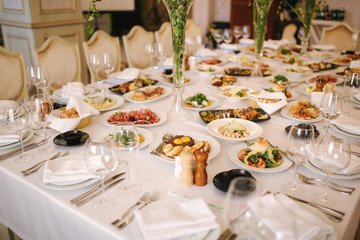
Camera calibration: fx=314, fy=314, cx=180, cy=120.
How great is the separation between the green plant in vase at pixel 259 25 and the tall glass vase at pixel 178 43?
3.35ft

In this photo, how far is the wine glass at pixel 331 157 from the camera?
1.13 metres

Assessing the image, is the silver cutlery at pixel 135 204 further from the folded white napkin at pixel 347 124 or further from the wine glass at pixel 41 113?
the folded white napkin at pixel 347 124

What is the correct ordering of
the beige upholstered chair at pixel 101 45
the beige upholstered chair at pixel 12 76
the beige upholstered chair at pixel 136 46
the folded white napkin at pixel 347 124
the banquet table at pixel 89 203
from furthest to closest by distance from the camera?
1. the beige upholstered chair at pixel 136 46
2. the beige upholstered chair at pixel 101 45
3. the beige upholstered chair at pixel 12 76
4. the folded white napkin at pixel 347 124
5. the banquet table at pixel 89 203

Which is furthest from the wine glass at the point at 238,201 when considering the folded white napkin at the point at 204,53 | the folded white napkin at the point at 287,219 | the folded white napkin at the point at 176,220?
the folded white napkin at the point at 204,53

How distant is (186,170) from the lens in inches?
48.1

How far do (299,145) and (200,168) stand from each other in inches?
15.5

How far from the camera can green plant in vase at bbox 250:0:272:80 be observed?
2.54 m

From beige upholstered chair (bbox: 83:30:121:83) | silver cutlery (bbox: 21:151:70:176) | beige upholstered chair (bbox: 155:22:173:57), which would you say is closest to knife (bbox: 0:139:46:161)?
silver cutlery (bbox: 21:151:70:176)

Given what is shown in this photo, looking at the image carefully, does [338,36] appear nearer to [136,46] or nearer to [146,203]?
[136,46]

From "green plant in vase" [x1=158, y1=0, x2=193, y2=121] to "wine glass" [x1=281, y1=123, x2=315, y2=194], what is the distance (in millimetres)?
781

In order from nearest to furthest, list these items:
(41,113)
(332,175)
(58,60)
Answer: (332,175)
(41,113)
(58,60)

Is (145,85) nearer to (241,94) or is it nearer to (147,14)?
(241,94)

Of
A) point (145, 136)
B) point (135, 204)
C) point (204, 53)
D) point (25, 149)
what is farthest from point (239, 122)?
point (204, 53)

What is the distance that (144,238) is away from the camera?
0.95 metres
